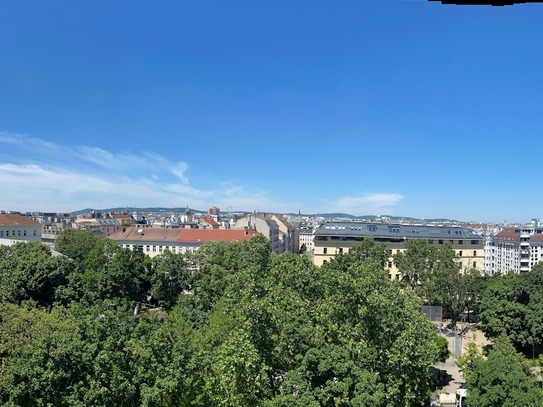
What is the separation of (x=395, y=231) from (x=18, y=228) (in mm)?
55000

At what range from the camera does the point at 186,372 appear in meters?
15.1

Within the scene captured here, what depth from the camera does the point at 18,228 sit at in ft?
221

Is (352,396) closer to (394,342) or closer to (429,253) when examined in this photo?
(394,342)

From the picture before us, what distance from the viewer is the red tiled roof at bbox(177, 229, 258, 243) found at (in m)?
70.5

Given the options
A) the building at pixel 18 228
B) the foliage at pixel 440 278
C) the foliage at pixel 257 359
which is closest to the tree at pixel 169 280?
the foliage at pixel 440 278

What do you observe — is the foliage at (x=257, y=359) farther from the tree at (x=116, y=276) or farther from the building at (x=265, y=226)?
the building at (x=265, y=226)

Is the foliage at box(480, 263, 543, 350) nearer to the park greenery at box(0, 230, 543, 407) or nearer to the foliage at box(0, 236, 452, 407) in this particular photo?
the park greenery at box(0, 230, 543, 407)

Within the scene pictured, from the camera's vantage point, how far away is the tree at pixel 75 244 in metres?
54.7

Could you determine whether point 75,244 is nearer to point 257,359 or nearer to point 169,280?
point 169,280

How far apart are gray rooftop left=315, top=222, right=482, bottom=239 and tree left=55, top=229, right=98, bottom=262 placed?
29.8 metres

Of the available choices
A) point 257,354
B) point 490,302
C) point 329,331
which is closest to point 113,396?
point 257,354

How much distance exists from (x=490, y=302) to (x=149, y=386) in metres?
26.7

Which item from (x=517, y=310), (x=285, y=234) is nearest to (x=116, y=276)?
(x=517, y=310)

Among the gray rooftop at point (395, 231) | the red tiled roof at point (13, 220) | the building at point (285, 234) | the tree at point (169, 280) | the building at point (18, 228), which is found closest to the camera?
the tree at point (169, 280)
